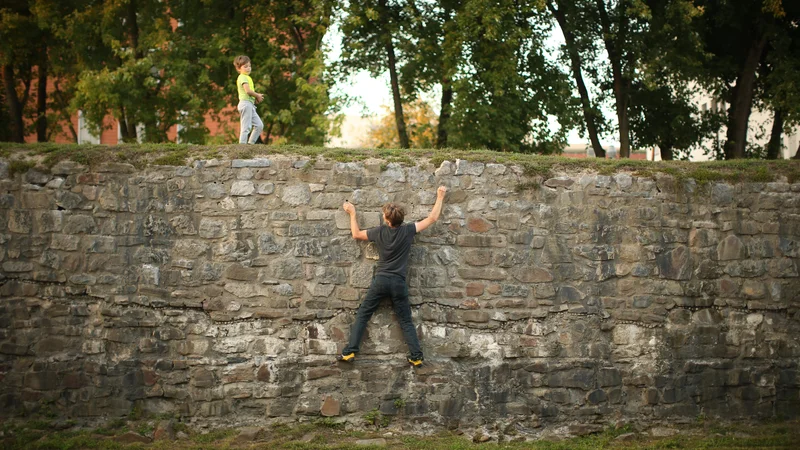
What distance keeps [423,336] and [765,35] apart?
34.9 feet

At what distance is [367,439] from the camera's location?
8.42m

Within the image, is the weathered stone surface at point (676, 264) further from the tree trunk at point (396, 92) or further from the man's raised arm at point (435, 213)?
the tree trunk at point (396, 92)

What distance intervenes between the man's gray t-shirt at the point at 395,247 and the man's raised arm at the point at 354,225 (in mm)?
184

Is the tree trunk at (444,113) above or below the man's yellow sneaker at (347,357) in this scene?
above

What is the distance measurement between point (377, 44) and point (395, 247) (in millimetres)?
10203

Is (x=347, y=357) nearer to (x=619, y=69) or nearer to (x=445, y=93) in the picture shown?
(x=445, y=93)

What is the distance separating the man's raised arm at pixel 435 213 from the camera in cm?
865

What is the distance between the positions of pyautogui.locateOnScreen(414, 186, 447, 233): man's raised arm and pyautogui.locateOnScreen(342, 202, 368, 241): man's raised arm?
57 centimetres

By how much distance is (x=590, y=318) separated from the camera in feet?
29.6

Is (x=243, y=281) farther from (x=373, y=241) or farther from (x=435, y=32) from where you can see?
(x=435, y=32)

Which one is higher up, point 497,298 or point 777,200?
point 777,200

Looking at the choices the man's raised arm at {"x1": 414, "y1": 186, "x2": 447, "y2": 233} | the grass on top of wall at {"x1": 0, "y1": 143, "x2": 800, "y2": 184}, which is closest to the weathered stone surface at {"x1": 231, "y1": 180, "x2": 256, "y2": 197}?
the grass on top of wall at {"x1": 0, "y1": 143, "x2": 800, "y2": 184}

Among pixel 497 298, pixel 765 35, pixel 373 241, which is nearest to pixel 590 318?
pixel 497 298

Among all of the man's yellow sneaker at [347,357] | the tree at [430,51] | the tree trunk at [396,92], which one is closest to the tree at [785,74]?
the tree at [430,51]
